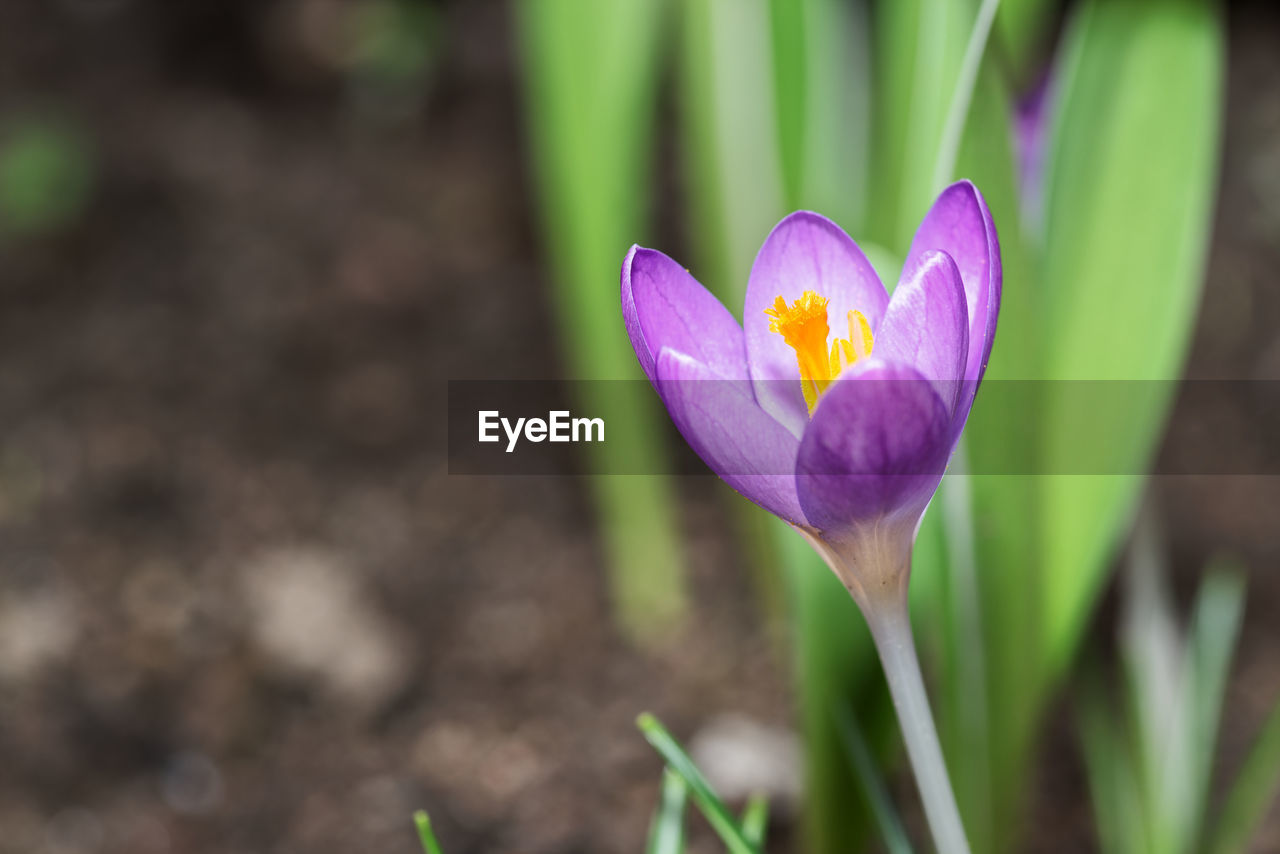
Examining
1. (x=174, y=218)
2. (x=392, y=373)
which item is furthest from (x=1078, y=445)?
(x=174, y=218)

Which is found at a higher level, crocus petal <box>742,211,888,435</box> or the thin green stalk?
the thin green stalk

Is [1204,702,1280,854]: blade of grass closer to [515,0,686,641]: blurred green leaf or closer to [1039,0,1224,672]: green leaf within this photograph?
[1039,0,1224,672]: green leaf

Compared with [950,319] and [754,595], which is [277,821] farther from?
[950,319]

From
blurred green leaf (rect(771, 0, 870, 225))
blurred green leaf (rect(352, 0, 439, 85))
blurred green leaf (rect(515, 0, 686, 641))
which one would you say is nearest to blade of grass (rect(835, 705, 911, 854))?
blurred green leaf (rect(771, 0, 870, 225))

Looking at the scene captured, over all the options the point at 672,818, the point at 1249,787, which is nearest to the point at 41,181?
the point at 672,818

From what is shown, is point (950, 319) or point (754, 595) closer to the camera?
point (950, 319)

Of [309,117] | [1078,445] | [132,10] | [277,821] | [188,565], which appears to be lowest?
[277,821]

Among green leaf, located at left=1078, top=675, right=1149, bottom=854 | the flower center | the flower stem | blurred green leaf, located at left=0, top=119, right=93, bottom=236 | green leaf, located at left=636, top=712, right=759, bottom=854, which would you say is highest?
blurred green leaf, located at left=0, top=119, right=93, bottom=236
